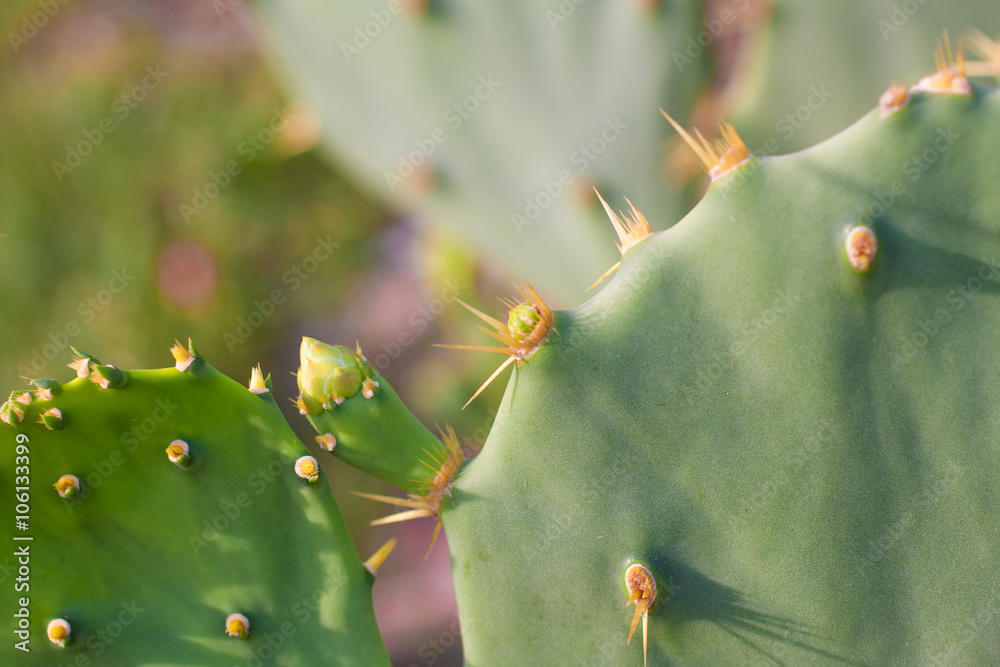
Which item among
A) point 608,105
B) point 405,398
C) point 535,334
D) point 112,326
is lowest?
point 405,398

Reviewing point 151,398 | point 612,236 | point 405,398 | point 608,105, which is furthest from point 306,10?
point 405,398

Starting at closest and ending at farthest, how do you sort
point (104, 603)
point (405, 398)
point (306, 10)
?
point (104, 603) → point (306, 10) → point (405, 398)

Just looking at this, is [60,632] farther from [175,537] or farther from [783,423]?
[783,423]

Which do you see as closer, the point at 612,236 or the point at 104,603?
the point at 104,603

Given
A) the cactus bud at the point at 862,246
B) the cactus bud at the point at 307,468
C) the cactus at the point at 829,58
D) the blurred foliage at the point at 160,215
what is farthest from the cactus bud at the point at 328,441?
the blurred foliage at the point at 160,215

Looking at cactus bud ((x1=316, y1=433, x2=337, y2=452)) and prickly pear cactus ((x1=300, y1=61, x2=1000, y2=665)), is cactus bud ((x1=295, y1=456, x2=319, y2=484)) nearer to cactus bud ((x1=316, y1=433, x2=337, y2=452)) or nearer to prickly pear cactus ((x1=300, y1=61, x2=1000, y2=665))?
cactus bud ((x1=316, y1=433, x2=337, y2=452))

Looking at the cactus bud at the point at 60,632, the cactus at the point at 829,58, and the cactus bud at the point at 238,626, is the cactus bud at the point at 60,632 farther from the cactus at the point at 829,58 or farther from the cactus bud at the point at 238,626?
the cactus at the point at 829,58

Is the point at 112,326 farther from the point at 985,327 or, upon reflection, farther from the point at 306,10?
the point at 985,327
